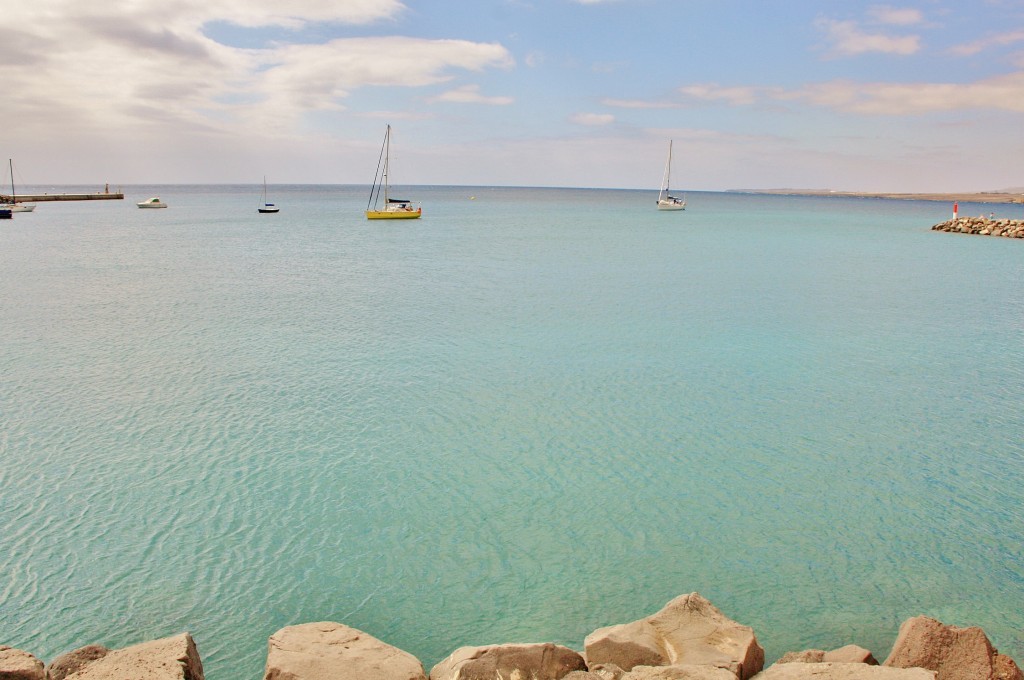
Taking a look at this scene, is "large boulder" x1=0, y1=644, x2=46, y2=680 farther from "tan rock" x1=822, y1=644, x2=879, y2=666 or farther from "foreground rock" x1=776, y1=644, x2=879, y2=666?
"tan rock" x1=822, y1=644, x2=879, y2=666

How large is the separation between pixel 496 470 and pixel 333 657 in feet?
17.1

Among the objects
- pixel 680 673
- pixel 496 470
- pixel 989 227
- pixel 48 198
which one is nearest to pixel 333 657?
pixel 680 673

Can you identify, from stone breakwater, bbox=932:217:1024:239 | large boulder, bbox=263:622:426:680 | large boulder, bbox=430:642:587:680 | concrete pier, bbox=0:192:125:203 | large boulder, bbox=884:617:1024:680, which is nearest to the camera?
large boulder, bbox=263:622:426:680

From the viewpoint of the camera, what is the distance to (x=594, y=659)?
5.98 meters

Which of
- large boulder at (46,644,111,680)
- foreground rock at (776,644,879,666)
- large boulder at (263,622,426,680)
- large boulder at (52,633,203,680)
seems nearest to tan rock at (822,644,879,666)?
foreground rock at (776,644,879,666)

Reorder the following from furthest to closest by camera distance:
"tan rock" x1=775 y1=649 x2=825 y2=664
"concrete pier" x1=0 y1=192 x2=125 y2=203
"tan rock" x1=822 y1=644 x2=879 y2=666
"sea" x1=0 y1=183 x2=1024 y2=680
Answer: "concrete pier" x1=0 y1=192 x2=125 y2=203
"sea" x1=0 y1=183 x2=1024 y2=680
"tan rock" x1=775 y1=649 x2=825 y2=664
"tan rock" x1=822 y1=644 x2=879 y2=666

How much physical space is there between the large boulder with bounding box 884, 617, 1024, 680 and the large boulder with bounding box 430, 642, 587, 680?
109 inches

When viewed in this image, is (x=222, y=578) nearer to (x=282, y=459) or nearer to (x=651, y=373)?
(x=282, y=459)

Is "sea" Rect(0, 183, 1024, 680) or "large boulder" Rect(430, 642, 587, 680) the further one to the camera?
"sea" Rect(0, 183, 1024, 680)

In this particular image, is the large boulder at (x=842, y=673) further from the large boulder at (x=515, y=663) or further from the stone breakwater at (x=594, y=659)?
the large boulder at (x=515, y=663)

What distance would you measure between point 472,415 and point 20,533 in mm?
6904

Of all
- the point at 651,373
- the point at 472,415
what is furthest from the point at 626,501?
the point at 651,373

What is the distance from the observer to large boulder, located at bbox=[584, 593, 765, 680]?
5887 millimetres

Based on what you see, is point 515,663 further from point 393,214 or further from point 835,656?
point 393,214
